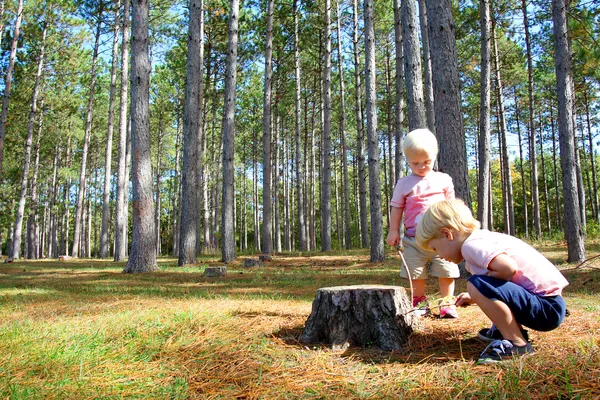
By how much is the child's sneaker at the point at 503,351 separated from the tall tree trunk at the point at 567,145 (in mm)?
7058

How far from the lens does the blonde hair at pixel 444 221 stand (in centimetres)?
238

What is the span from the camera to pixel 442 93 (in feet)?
20.9

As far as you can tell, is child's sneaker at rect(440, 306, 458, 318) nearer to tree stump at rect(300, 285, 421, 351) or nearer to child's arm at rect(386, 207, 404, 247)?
tree stump at rect(300, 285, 421, 351)

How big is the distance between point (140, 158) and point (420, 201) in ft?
23.6

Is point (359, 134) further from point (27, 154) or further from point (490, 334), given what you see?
point (27, 154)

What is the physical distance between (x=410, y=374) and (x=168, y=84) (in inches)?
942

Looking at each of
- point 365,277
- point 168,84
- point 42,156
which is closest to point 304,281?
point 365,277

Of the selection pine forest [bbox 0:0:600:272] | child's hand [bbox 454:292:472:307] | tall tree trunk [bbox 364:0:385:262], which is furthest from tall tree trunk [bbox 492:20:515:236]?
child's hand [bbox 454:292:472:307]

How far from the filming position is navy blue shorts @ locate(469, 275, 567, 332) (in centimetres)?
223

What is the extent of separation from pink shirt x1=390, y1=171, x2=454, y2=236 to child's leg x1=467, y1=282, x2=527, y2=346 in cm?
123

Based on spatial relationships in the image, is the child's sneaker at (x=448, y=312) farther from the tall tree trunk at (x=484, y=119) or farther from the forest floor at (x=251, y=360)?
the tall tree trunk at (x=484, y=119)

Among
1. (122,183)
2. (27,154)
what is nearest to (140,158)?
(122,183)

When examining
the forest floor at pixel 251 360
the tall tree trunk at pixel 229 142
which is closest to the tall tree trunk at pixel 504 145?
the tall tree trunk at pixel 229 142

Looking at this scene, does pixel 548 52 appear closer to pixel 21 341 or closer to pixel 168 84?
pixel 168 84
